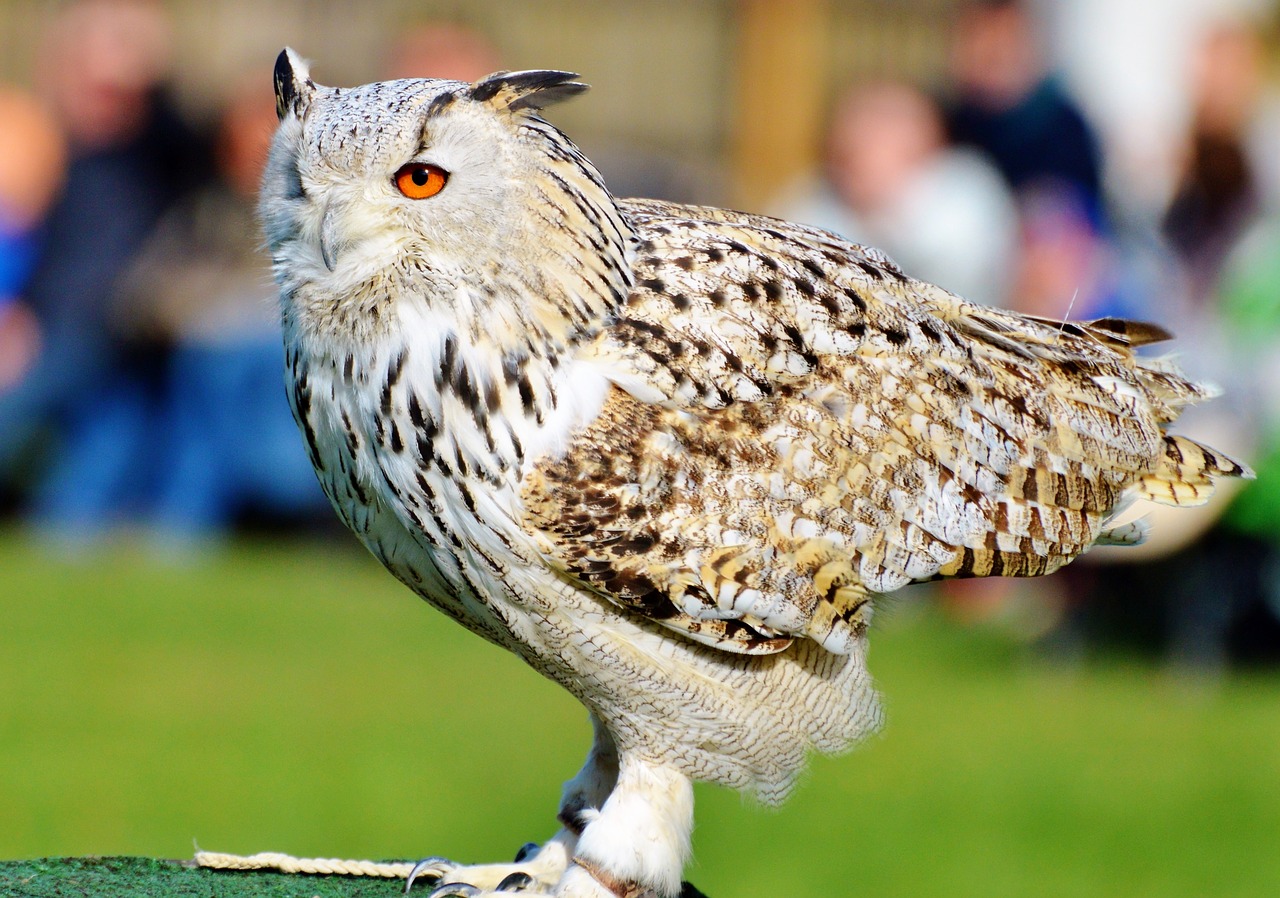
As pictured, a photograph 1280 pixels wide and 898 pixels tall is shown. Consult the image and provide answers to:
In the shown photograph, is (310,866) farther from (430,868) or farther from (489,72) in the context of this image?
(489,72)

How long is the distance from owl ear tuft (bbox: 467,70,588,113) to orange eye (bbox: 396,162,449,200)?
0.61 feet

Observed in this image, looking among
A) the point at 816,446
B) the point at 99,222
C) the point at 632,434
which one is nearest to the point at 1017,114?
the point at 99,222

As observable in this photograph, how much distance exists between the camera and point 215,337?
38.3 feet

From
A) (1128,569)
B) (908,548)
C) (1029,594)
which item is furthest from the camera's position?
(1029,594)

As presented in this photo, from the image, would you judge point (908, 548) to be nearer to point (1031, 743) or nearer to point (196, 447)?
point (1031, 743)

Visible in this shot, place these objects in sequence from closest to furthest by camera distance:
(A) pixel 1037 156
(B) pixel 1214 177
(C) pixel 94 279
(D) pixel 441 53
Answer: (B) pixel 1214 177, (D) pixel 441 53, (A) pixel 1037 156, (C) pixel 94 279

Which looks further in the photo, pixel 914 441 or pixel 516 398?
pixel 914 441

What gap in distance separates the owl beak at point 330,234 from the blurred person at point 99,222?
8762 millimetres

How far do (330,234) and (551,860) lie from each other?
162cm

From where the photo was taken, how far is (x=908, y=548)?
4.02 meters

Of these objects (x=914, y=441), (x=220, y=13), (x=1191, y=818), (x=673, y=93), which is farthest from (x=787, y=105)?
(x=914, y=441)

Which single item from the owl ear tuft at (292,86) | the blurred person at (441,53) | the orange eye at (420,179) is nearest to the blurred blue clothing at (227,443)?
the blurred person at (441,53)

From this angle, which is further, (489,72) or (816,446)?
(489,72)

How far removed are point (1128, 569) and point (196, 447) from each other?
20.1 ft
